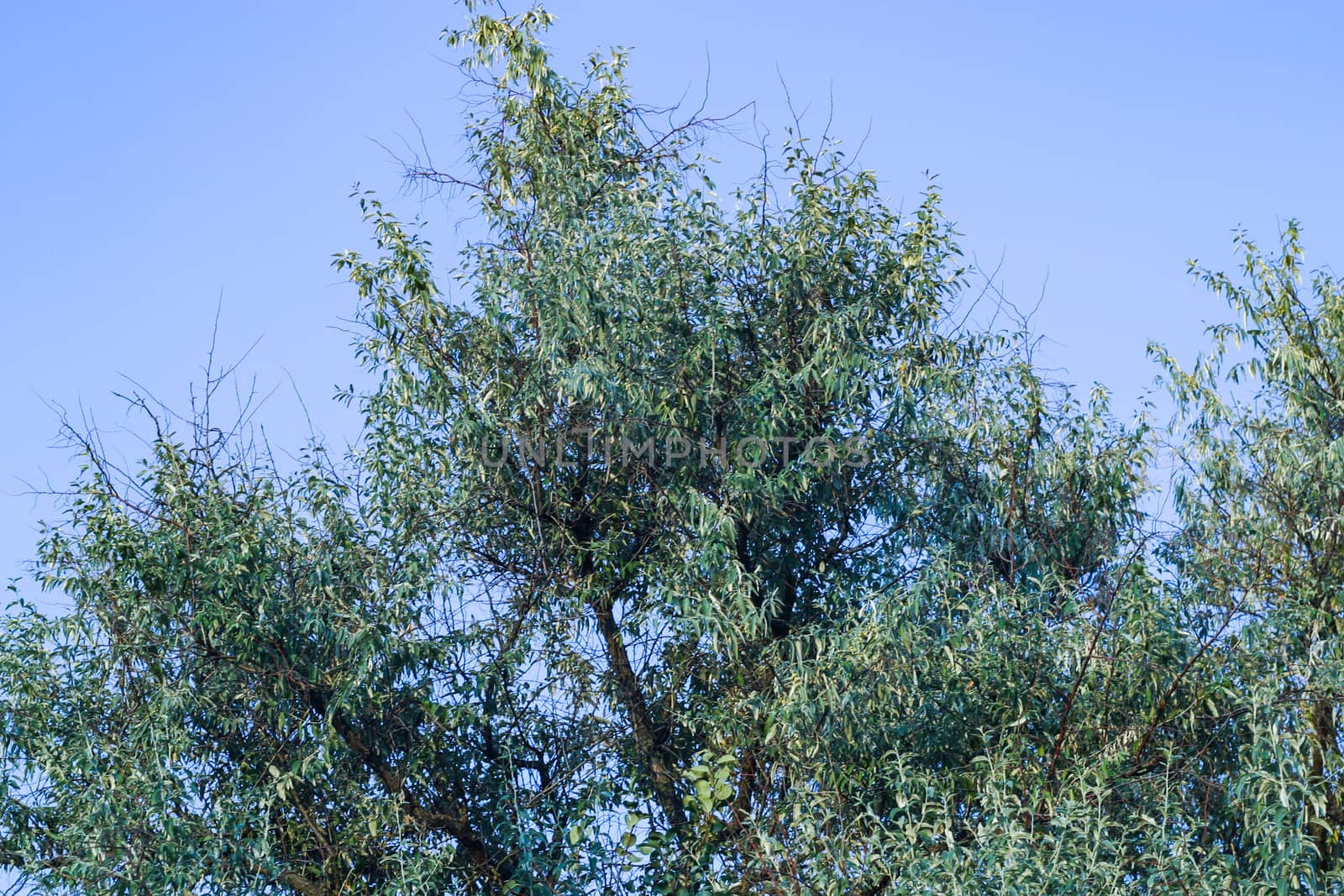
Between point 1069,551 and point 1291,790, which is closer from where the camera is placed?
point 1291,790

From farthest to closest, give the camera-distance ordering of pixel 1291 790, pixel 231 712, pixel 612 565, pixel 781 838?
1. pixel 612 565
2. pixel 231 712
3. pixel 781 838
4. pixel 1291 790

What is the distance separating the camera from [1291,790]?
26.5ft

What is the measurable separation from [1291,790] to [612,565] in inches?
170

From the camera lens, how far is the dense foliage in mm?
8578

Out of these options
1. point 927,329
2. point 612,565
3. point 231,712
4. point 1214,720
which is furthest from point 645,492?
point 1214,720

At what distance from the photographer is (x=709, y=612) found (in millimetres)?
8969

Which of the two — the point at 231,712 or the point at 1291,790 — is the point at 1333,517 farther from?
the point at 231,712

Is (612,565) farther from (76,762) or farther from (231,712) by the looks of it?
(76,762)

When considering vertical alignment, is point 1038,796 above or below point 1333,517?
below

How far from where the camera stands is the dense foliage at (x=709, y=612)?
338 inches

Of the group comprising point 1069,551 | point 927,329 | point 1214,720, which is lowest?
point 1214,720

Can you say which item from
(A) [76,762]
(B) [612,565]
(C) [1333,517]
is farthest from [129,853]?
(C) [1333,517]

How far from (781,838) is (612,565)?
7.68 ft

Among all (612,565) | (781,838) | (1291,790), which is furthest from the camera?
(612,565)
